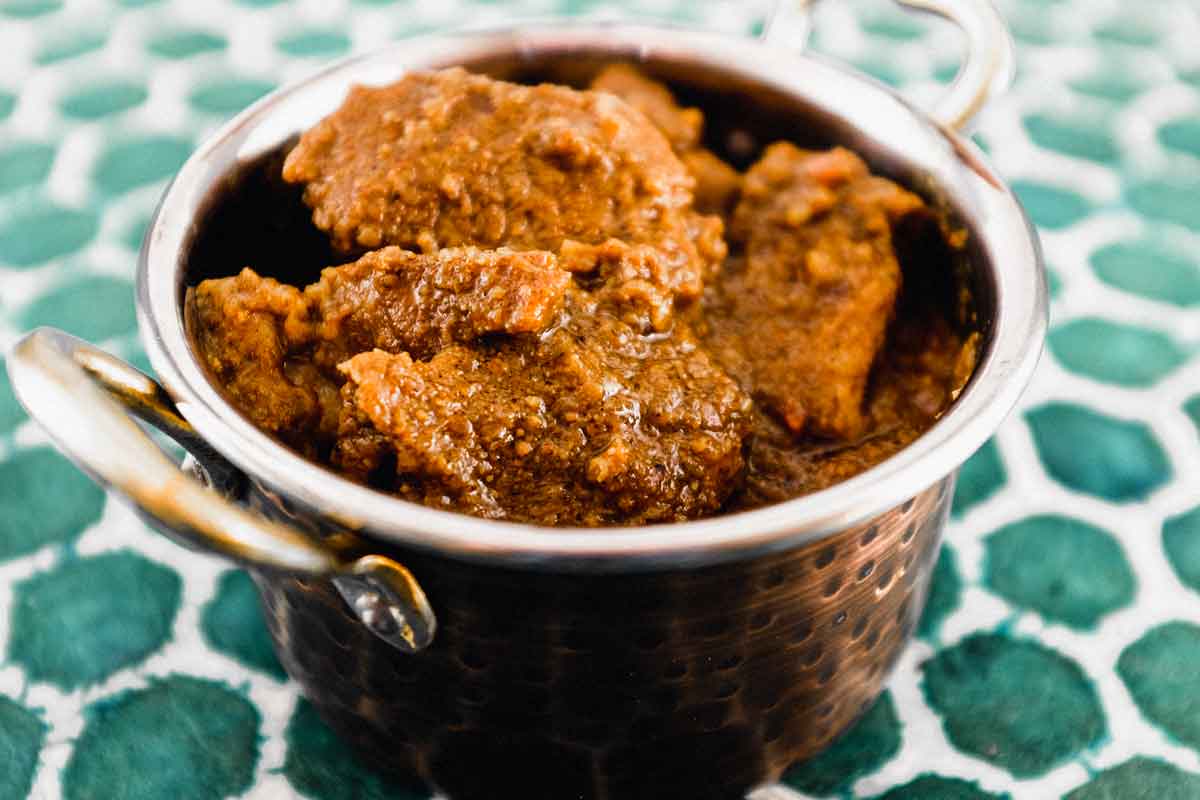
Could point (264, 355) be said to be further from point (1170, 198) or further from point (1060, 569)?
point (1170, 198)

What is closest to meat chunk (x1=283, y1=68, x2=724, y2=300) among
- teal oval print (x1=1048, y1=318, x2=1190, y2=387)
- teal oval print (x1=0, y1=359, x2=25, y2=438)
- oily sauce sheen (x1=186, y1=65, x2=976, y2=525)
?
oily sauce sheen (x1=186, y1=65, x2=976, y2=525)

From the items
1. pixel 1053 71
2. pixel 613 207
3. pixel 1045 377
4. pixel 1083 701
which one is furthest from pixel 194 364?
pixel 1053 71

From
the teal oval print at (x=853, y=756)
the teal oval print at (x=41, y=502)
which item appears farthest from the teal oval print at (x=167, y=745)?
the teal oval print at (x=853, y=756)

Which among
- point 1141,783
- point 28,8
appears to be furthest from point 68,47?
point 1141,783

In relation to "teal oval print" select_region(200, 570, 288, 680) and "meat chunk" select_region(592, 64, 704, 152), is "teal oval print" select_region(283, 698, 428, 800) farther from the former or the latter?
"meat chunk" select_region(592, 64, 704, 152)

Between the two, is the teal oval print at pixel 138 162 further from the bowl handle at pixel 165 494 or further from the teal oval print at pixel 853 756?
the teal oval print at pixel 853 756

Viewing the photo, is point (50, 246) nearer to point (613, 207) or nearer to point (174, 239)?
point (174, 239)
